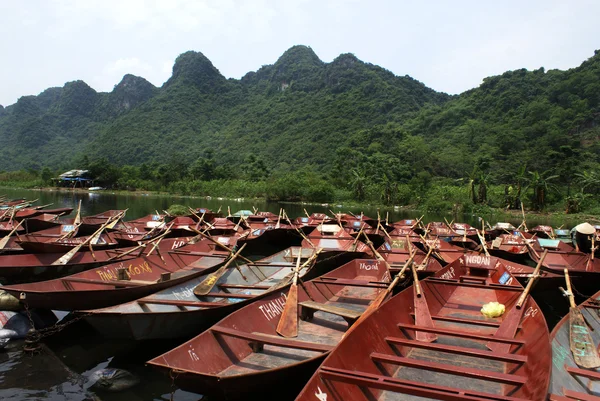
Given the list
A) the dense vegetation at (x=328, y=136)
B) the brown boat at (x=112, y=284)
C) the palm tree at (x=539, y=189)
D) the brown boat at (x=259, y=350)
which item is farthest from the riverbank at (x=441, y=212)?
the brown boat at (x=259, y=350)

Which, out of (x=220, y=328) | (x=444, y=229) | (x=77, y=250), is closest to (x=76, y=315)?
(x=77, y=250)

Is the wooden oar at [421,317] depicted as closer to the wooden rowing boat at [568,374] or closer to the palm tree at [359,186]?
the wooden rowing boat at [568,374]

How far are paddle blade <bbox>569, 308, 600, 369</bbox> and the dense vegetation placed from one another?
108 ft

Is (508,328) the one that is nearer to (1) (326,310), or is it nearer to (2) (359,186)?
(1) (326,310)

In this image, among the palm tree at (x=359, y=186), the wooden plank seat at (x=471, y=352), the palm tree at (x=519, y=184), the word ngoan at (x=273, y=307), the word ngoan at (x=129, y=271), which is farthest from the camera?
the palm tree at (x=359, y=186)

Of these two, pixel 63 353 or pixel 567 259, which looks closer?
pixel 63 353

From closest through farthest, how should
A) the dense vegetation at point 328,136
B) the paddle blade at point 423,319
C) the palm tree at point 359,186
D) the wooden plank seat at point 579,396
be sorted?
1. the wooden plank seat at point 579,396
2. the paddle blade at point 423,319
3. the dense vegetation at point 328,136
4. the palm tree at point 359,186

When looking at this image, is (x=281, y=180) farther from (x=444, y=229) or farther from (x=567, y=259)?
(x=567, y=259)

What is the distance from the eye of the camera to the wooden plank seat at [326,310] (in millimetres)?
6199

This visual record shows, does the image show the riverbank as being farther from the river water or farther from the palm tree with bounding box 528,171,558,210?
the river water

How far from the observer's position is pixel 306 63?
12125 cm

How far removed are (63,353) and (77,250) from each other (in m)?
4.43

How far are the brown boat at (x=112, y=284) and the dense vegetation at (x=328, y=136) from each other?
31260 millimetres

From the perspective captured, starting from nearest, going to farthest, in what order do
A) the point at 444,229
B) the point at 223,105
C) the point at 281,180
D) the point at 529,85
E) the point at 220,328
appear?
the point at 220,328 < the point at 444,229 < the point at 281,180 < the point at 529,85 < the point at 223,105
